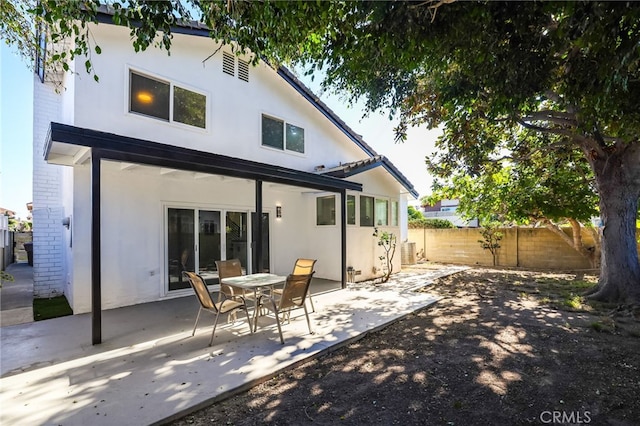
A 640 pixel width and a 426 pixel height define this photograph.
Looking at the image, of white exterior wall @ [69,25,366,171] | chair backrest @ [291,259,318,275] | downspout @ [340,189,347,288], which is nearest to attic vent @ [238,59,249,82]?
white exterior wall @ [69,25,366,171]

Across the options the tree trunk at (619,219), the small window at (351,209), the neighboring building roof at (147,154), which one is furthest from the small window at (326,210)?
the tree trunk at (619,219)

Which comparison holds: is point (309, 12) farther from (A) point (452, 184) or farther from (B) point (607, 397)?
Result: (A) point (452, 184)

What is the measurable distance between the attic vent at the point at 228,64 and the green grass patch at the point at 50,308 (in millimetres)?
6921

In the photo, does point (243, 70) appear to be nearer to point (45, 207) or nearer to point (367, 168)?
point (367, 168)

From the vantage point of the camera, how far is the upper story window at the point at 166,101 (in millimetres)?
7242

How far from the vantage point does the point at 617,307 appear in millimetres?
7129

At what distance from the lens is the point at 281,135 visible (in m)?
10.2

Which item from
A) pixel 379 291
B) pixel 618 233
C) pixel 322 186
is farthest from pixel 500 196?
pixel 322 186

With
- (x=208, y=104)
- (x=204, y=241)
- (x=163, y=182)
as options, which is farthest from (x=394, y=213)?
(x=163, y=182)

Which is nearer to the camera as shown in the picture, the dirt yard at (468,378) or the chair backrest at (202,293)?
the dirt yard at (468,378)

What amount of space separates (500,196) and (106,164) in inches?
501

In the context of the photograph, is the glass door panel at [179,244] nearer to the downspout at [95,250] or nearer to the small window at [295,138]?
the downspout at [95,250]

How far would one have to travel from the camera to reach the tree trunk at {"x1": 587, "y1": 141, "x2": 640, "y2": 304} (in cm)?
774

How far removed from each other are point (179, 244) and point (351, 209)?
537 cm
